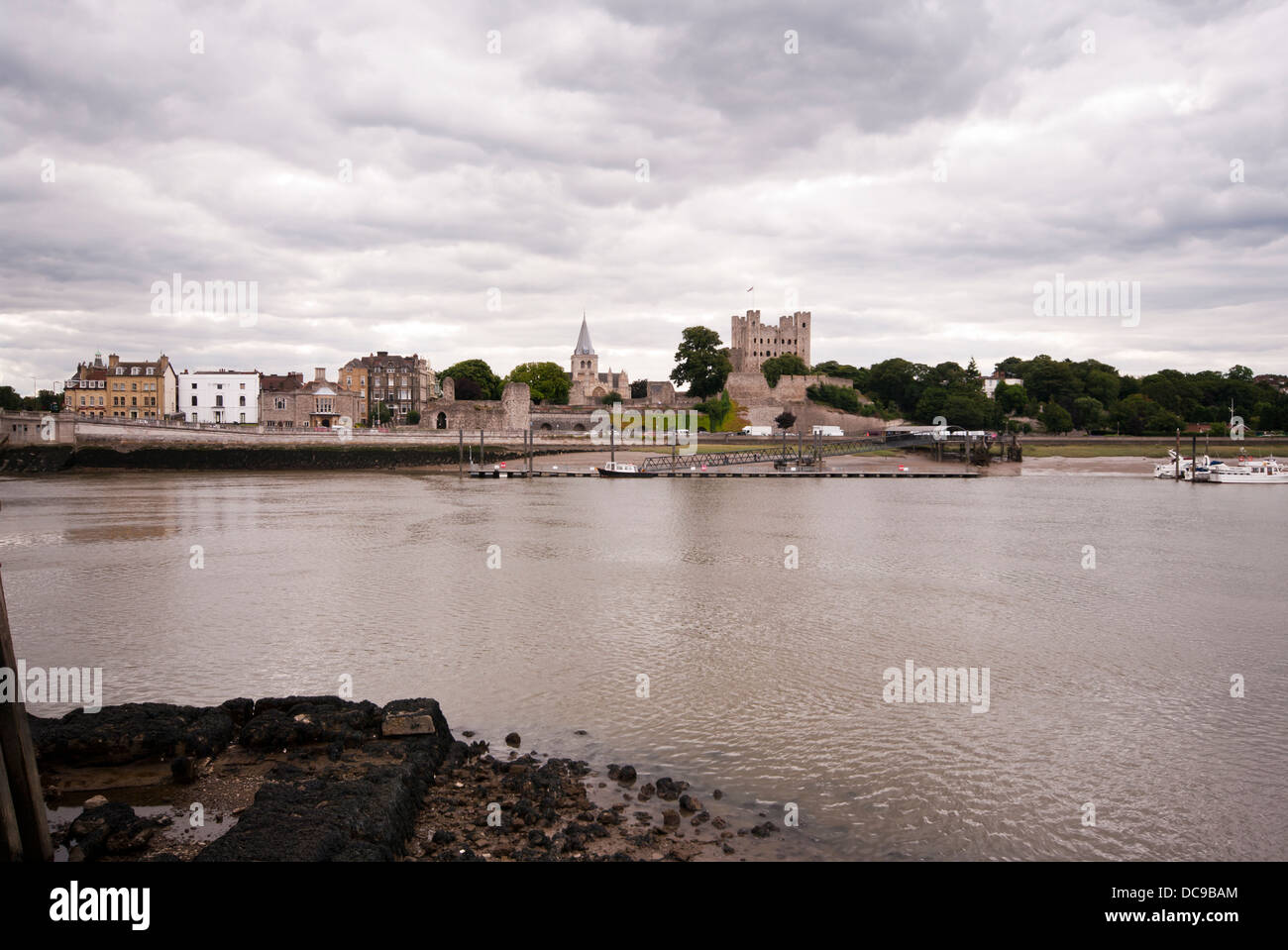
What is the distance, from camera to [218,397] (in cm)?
7306

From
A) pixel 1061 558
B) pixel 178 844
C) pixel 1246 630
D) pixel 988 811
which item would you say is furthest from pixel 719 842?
pixel 1061 558

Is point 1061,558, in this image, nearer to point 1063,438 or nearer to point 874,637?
point 874,637

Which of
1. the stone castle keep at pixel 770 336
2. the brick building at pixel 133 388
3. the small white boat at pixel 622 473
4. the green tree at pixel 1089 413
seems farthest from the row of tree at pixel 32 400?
the green tree at pixel 1089 413

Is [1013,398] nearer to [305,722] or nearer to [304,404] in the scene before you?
[304,404]

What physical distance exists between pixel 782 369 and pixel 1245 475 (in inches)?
1908

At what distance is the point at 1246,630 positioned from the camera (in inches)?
463

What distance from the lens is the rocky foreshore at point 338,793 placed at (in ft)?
16.9

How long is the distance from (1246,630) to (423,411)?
188 ft

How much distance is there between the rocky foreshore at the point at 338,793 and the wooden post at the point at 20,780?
17.0 inches

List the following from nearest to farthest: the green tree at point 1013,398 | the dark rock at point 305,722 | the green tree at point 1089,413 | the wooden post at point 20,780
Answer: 1. the wooden post at point 20,780
2. the dark rock at point 305,722
3. the green tree at point 1089,413
4. the green tree at point 1013,398

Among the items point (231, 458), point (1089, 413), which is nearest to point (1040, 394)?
point (1089, 413)

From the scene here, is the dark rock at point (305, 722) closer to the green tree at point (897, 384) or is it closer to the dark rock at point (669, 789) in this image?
the dark rock at point (669, 789)

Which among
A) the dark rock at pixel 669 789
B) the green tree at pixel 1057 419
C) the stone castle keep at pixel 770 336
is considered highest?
the stone castle keep at pixel 770 336

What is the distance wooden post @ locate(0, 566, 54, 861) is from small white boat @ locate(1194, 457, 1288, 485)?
162ft
